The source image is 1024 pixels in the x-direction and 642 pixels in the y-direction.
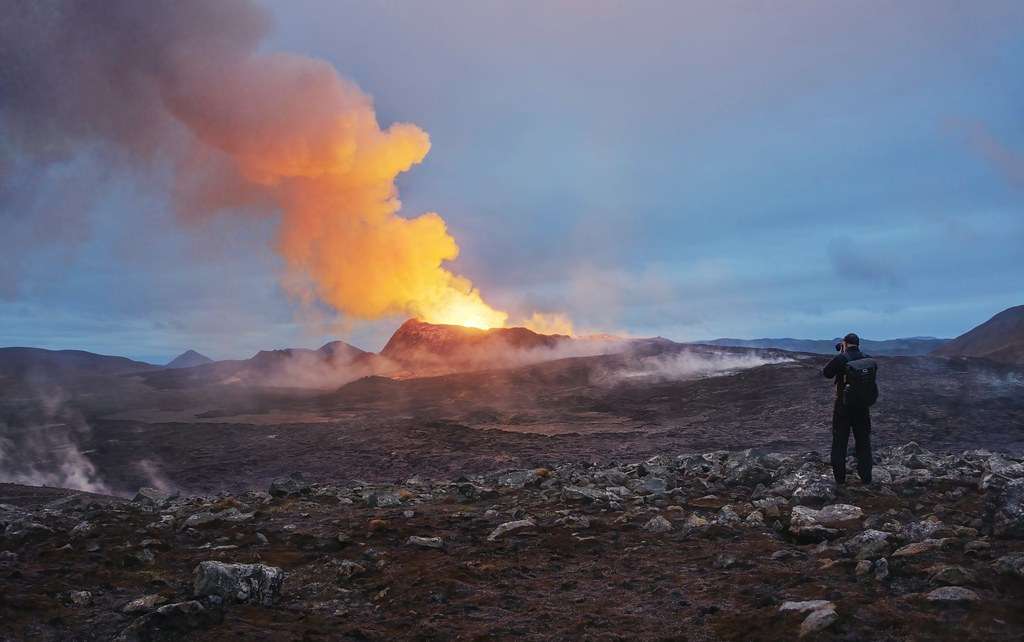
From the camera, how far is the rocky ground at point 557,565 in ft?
17.7

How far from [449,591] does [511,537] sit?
7.63ft

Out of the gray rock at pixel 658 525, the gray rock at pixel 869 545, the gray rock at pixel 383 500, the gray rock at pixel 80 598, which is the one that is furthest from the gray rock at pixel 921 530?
the gray rock at pixel 80 598

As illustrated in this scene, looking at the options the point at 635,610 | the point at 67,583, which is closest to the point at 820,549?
the point at 635,610

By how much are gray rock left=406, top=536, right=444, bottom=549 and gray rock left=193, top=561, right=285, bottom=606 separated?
7.14ft

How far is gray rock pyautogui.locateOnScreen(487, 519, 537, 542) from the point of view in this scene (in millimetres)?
8844

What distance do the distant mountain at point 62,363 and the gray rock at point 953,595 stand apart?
520 feet

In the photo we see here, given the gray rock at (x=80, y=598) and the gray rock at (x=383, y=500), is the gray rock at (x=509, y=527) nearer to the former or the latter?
the gray rock at (x=383, y=500)

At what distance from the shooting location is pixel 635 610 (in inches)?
234

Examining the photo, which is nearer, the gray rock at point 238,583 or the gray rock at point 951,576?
the gray rock at point 951,576

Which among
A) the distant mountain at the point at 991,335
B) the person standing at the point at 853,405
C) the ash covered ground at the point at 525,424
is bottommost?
the ash covered ground at the point at 525,424

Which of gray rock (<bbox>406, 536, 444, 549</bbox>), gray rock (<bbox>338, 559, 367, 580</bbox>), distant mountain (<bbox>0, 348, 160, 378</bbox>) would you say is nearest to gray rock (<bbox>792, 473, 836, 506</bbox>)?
gray rock (<bbox>406, 536, 444, 549</bbox>)

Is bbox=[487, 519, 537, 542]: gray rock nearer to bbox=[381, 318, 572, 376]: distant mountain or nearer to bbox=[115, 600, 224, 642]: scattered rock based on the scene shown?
bbox=[115, 600, 224, 642]: scattered rock

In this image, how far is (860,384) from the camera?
1029cm

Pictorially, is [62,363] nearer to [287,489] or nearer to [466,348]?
[466,348]
